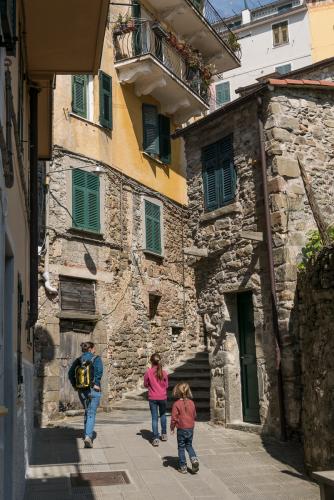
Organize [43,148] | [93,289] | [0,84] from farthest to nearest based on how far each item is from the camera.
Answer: [93,289], [43,148], [0,84]

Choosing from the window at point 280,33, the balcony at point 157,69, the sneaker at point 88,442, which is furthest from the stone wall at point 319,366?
the window at point 280,33

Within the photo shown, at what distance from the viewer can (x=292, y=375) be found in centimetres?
902

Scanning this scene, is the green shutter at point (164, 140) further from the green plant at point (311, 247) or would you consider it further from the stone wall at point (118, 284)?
the green plant at point (311, 247)

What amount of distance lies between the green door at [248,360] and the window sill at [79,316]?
4690 mm

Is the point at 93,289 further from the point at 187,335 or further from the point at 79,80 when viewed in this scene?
the point at 79,80

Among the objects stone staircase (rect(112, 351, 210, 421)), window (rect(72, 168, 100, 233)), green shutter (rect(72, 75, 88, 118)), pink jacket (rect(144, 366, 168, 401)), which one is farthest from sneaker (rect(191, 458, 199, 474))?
green shutter (rect(72, 75, 88, 118))

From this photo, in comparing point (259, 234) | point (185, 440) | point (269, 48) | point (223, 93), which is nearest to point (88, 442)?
point (185, 440)

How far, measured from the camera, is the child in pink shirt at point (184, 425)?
7277 mm

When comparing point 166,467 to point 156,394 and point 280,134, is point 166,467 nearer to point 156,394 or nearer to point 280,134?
point 156,394

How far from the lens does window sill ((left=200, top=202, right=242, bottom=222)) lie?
10.6m

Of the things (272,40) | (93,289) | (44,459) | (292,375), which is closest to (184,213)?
(93,289)

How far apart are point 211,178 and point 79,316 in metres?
4.97

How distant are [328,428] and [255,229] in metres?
4.19

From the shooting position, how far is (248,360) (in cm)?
1031
